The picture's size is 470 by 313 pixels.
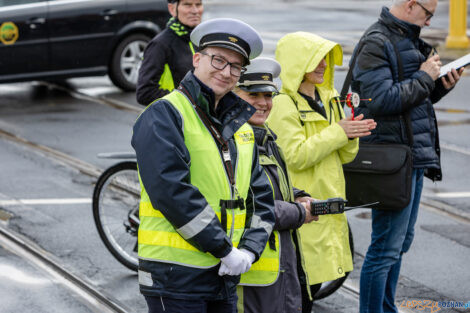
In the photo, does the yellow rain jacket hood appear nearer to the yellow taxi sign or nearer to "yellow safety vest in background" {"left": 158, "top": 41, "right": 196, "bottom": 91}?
"yellow safety vest in background" {"left": 158, "top": 41, "right": 196, "bottom": 91}

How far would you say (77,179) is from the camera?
28.7ft

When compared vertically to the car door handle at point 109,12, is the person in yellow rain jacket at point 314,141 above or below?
above

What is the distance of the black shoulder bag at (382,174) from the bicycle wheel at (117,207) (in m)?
1.78

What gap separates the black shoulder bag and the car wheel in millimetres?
8145

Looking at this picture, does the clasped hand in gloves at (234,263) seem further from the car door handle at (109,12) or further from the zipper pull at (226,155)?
the car door handle at (109,12)

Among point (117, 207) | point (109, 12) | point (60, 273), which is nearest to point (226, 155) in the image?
point (60, 273)

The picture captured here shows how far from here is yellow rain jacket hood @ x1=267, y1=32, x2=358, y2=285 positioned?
16.2ft

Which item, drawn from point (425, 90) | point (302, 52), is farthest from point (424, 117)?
point (302, 52)

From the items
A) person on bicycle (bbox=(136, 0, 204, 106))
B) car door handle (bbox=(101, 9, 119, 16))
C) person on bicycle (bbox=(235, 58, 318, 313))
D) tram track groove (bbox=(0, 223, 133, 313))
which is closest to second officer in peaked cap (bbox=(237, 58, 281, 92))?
person on bicycle (bbox=(235, 58, 318, 313))

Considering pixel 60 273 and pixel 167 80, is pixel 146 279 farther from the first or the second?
pixel 60 273

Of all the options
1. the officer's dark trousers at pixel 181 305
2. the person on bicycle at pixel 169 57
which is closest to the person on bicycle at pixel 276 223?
the officer's dark trousers at pixel 181 305

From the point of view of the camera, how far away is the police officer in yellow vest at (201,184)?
11.6 ft

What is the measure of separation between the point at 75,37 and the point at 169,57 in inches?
275

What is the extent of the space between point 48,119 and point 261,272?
7872mm
